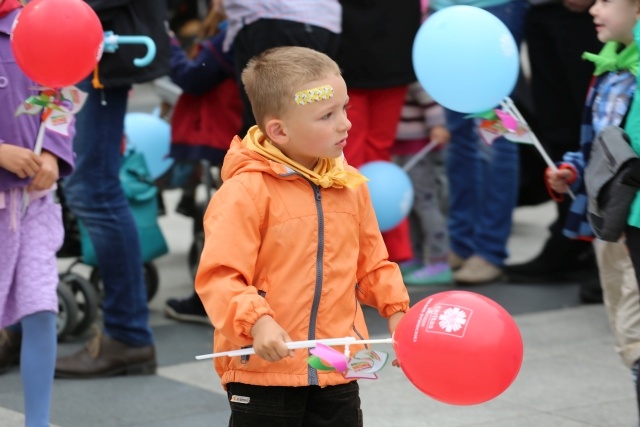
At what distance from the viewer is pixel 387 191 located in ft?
20.4

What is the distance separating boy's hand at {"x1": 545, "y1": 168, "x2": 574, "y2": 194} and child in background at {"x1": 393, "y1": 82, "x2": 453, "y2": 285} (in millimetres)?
2341

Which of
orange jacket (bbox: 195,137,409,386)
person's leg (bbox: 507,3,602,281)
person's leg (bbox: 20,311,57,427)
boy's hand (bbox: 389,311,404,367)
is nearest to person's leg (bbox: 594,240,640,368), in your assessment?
boy's hand (bbox: 389,311,404,367)

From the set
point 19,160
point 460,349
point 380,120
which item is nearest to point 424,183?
point 380,120

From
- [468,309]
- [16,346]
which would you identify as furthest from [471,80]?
[16,346]

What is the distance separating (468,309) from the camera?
3.05 metres

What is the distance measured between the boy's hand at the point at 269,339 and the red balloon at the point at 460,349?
12.5 inches

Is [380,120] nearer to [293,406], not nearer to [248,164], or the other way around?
[248,164]

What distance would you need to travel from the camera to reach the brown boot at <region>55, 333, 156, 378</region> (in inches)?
205

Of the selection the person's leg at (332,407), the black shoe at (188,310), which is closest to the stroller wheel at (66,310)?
the black shoe at (188,310)

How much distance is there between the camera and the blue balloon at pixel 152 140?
7000 millimetres

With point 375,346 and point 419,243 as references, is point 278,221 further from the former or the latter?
point 419,243

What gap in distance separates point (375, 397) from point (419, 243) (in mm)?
2408

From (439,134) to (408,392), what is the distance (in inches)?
81.9

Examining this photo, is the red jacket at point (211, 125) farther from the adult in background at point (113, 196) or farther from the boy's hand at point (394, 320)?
the boy's hand at point (394, 320)
